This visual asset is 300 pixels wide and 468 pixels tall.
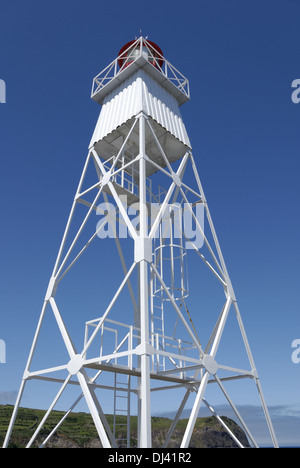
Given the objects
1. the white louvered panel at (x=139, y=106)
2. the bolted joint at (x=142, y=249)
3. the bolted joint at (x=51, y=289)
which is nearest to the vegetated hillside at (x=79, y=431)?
the bolted joint at (x=51, y=289)

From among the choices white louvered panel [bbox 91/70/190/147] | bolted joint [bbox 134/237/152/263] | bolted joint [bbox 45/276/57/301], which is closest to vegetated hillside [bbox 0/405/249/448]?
bolted joint [bbox 45/276/57/301]

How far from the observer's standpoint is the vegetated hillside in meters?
34.8

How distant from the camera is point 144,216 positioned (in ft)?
44.8

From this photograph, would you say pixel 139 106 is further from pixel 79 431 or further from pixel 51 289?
pixel 79 431

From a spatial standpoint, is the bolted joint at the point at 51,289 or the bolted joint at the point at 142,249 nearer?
the bolted joint at the point at 142,249

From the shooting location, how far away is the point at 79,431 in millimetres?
38719

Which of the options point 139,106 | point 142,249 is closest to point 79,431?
point 142,249

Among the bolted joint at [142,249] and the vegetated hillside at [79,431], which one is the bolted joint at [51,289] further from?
the vegetated hillside at [79,431]

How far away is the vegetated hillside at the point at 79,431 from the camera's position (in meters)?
34.8

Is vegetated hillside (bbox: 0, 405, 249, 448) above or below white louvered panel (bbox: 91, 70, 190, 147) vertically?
below

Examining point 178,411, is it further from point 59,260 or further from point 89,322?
point 59,260

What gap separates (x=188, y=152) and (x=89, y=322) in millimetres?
9649

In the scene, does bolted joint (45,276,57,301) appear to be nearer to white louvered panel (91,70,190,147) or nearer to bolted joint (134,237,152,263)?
bolted joint (134,237,152,263)
